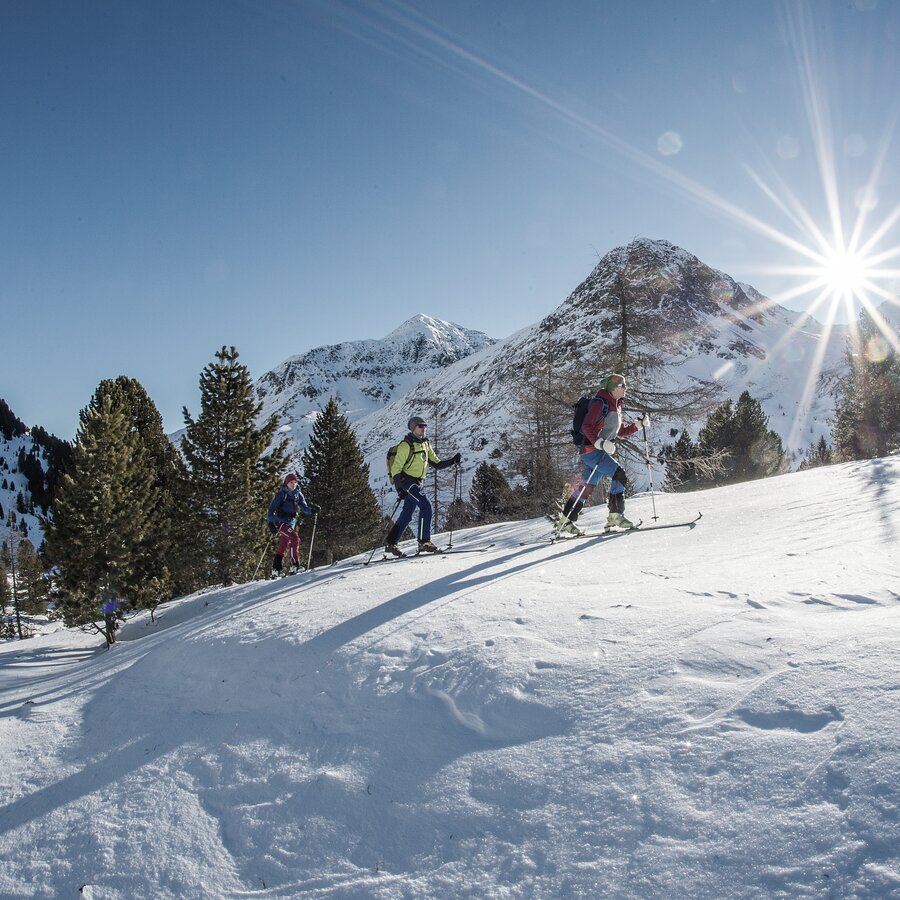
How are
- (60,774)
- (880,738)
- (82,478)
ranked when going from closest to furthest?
1. (880,738)
2. (60,774)
3. (82,478)

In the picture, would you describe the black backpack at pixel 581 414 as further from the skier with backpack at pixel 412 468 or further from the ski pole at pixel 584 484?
the skier with backpack at pixel 412 468

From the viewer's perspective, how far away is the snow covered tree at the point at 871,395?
32562 millimetres

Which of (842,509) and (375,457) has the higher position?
(375,457)

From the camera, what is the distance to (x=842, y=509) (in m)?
7.67

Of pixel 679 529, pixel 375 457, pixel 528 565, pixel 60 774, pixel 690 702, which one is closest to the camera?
pixel 690 702

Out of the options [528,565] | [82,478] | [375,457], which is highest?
[375,457]

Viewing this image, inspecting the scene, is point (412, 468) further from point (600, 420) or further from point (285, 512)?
point (285, 512)

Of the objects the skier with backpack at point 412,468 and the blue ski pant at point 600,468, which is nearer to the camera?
Result: the blue ski pant at point 600,468

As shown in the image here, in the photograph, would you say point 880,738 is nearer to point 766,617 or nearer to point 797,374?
point 766,617

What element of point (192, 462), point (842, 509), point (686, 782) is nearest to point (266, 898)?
point (686, 782)

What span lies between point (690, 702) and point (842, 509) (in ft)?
20.8

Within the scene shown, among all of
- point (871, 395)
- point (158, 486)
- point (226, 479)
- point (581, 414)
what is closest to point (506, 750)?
point (581, 414)

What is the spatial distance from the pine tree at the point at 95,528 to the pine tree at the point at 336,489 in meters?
12.1

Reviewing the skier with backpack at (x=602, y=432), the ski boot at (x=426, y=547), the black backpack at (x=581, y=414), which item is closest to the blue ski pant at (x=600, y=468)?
the skier with backpack at (x=602, y=432)
